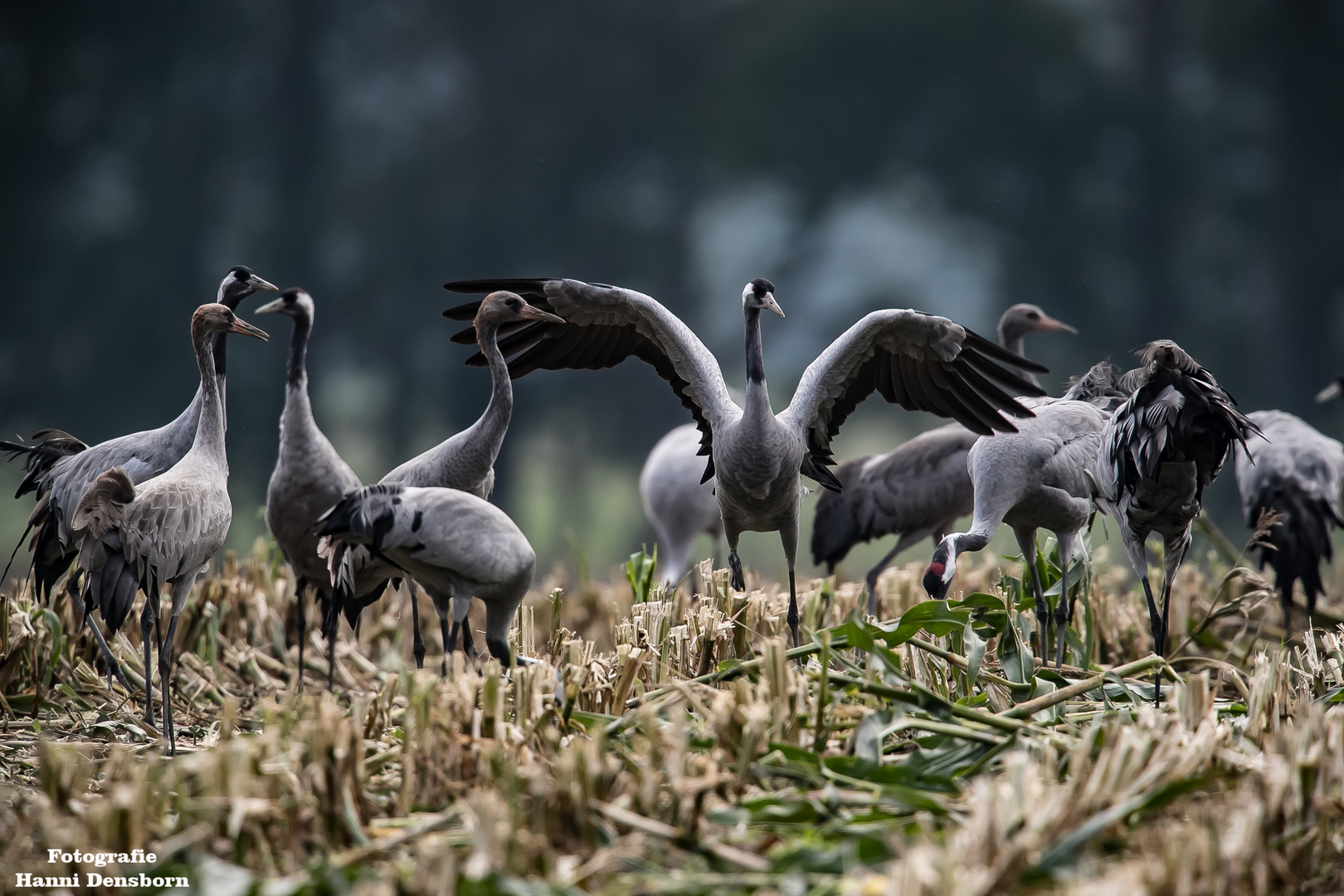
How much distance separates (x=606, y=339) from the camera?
3.97 m

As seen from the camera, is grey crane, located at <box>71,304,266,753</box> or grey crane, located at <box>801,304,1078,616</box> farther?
grey crane, located at <box>801,304,1078,616</box>

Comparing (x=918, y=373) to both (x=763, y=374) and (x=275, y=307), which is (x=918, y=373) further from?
(x=275, y=307)

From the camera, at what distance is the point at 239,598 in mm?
4355

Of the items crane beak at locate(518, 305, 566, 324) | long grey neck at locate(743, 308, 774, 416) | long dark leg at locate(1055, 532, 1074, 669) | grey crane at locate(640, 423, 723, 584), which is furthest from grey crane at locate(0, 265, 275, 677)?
long dark leg at locate(1055, 532, 1074, 669)

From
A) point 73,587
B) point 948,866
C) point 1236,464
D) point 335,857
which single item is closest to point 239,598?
point 73,587

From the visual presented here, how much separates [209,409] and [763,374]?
1.90m

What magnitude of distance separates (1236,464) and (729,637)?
3373 millimetres

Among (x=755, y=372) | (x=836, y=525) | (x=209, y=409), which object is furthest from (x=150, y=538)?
(x=836, y=525)

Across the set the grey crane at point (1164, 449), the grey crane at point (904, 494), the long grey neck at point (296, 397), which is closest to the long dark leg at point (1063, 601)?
the grey crane at point (1164, 449)

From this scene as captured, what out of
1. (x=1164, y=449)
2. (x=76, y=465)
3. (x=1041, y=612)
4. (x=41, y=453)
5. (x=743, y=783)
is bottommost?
(x=743, y=783)

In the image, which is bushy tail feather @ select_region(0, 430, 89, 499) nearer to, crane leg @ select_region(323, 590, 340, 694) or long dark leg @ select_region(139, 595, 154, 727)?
long dark leg @ select_region(139, 595, 154, 727)

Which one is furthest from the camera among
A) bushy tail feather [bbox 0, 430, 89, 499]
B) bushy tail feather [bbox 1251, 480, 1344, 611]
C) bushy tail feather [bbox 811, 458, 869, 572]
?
bushy tail feather [bbox 811, 458, 869, 572]

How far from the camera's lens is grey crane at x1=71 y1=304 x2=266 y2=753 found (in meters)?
3.08

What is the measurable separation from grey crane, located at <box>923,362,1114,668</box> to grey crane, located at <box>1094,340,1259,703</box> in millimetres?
171
